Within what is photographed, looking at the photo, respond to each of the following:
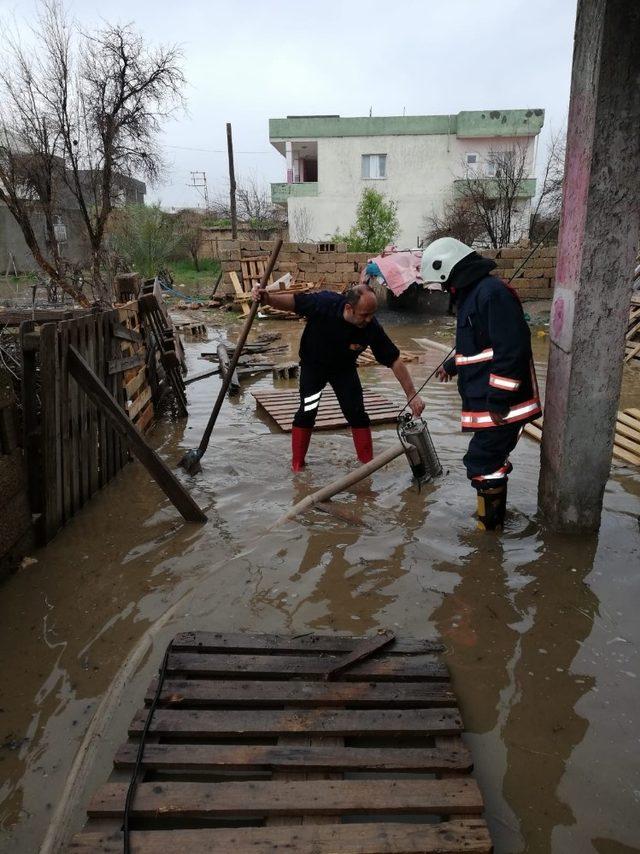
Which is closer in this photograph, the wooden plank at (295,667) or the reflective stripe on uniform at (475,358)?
the wooden plank at (295,667)

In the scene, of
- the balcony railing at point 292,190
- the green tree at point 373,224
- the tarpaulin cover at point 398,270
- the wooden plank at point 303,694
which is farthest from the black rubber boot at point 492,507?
the balcony railing at point 292,190

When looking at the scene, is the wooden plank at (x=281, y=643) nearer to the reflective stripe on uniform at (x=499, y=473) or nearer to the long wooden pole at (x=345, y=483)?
the reflective stripe on uniform at (x=499, y=473)

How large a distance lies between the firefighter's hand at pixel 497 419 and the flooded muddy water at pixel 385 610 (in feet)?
2.99

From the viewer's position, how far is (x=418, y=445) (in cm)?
445

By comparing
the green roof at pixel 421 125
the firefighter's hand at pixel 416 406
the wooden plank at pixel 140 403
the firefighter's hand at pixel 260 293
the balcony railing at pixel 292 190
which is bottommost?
the wooden plank at pixel 140 403

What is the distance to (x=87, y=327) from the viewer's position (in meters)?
4.55

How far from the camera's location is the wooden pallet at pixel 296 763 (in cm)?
190

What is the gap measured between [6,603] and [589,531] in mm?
3751

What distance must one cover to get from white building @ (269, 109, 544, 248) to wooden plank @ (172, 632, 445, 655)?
30.0m

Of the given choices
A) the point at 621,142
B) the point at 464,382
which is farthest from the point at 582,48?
the point at 464,382

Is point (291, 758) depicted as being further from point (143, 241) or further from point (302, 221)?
point (302, 221)

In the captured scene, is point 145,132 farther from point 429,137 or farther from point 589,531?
point 429,137

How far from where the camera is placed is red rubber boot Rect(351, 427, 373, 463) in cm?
525

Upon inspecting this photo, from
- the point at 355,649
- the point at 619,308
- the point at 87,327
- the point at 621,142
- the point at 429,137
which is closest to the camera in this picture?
the point at 355,649
